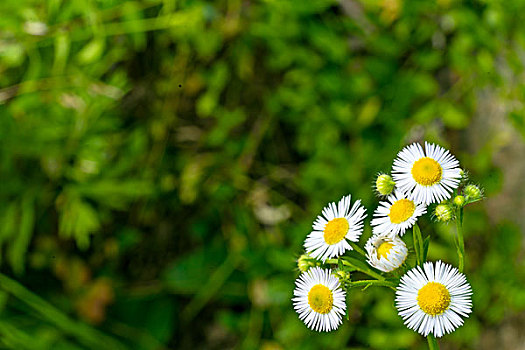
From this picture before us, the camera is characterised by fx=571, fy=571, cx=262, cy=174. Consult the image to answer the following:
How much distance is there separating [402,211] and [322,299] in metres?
0.17

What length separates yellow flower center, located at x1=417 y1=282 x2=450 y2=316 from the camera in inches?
30.3

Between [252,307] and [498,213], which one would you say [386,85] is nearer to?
[498,213]

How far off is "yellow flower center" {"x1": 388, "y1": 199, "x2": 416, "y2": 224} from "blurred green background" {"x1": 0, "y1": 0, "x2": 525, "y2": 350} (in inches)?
20.5

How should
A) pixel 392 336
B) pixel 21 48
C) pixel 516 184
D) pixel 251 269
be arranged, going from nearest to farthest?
1. pixel 392 336
2. pixel 21 48
3. pixel 516 184
4. pixel 251 269

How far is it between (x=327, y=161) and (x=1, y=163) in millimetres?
945

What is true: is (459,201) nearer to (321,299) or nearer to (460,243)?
(460,243)

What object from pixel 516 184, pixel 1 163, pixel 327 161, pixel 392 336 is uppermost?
pixel 516 184

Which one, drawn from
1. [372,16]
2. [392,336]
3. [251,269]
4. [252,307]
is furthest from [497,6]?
[252,307]

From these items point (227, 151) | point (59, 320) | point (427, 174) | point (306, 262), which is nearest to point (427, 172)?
point (427, 174)

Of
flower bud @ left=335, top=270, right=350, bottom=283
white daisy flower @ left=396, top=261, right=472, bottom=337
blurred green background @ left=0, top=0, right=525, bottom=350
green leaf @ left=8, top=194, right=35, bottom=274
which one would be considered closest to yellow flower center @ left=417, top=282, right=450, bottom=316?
white daisy flower @ left=396, top=261, right=472, bottom=337

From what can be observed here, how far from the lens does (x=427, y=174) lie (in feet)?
2.72

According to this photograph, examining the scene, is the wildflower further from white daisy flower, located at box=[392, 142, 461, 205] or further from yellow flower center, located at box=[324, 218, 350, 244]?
yellow flower center, located at box=[324, 218, 350, 244]

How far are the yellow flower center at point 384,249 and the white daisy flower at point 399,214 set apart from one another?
0.7 inches

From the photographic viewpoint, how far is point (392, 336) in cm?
134
